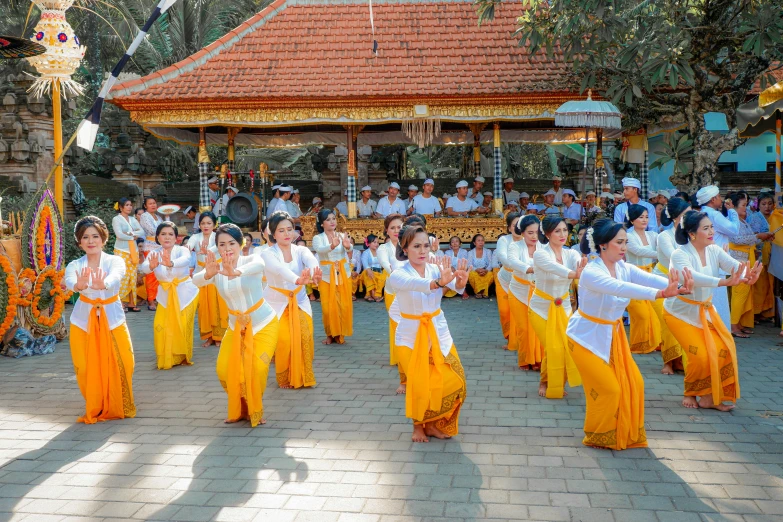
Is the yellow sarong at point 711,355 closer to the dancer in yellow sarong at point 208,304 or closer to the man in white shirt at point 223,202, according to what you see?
the dancer in yellow sarong at point 208,304

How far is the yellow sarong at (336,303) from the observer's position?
8.58 metres

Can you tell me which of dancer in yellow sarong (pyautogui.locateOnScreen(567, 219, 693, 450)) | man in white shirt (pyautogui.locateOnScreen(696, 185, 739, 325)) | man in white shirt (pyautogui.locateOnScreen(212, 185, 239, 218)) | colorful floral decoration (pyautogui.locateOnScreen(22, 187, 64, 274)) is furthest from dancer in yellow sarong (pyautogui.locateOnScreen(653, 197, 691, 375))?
man in white shirt (pyautogui.locateOnScreen(212, 185, 239, 218))

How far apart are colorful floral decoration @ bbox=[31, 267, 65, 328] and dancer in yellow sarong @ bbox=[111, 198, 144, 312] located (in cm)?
211

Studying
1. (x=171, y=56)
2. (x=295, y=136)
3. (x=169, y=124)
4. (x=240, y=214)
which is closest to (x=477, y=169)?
(x=295, y=136)

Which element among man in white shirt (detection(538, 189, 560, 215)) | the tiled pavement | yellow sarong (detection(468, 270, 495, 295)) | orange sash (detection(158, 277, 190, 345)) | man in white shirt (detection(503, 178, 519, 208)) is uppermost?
man in white shirt (detection(503, 178, 519, 208))

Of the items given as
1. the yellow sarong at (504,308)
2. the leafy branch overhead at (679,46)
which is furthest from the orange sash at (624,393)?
the leafy branch overhead at (679,46)

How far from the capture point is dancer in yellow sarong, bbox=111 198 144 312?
11.1 m

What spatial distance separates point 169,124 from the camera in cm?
1308

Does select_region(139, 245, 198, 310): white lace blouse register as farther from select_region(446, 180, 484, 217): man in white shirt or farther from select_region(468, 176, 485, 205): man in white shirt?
select_region(468, 176, 485, 205): man in white shirt

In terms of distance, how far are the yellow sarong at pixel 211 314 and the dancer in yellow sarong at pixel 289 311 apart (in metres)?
2.36

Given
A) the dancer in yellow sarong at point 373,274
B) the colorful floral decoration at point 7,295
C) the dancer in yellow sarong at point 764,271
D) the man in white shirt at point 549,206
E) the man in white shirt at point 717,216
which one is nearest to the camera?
the man in white shirt at point 717,216

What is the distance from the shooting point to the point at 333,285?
337 inches

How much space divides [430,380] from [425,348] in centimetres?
23

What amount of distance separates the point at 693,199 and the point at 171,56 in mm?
21759
